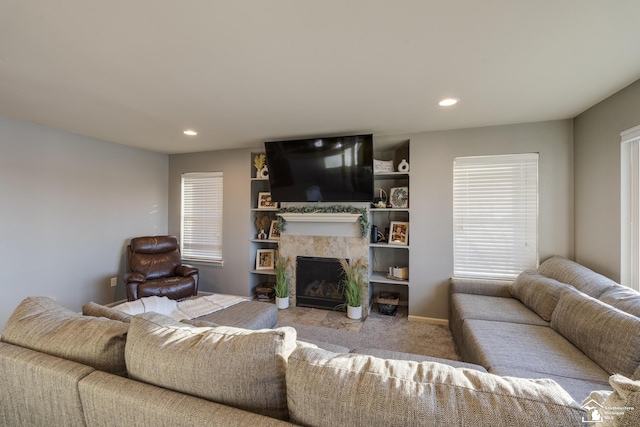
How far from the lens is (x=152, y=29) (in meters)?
1.44

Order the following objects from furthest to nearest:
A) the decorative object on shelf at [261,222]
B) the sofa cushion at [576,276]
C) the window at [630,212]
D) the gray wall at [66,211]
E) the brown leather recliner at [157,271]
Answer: the decorative object on shelf at [261,222] < the brown leather recliner at [157,271] < the gray wall at [66,211] < the window at [630,212] < the sofa cushion at [576,276]

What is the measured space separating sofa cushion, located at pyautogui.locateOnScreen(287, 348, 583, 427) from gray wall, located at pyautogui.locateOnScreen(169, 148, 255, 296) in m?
3.50

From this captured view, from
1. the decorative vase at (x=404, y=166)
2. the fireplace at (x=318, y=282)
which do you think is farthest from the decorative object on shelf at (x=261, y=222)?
the decorative vase at (x=404, y=166)

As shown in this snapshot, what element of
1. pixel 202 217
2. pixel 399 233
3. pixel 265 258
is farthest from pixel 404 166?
pixel 202 217

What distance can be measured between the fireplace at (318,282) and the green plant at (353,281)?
0.39ft

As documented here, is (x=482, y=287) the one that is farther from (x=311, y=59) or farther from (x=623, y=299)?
(x=311, y=59)

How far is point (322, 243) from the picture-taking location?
3.74m

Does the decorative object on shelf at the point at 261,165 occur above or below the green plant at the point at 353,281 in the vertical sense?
above

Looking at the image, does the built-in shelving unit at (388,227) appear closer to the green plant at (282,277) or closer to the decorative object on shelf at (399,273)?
the decorative object on shelf at (399,273)

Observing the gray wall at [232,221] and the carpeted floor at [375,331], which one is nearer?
the carpeted floor at [375,331]

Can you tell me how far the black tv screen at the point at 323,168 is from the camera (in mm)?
3371

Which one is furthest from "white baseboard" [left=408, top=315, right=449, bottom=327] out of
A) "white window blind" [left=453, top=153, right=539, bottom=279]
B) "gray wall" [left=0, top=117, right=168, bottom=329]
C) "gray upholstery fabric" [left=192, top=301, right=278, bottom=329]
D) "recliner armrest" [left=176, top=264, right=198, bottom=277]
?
"gray wall" [left=0, top=117, right=168, bottom=329]

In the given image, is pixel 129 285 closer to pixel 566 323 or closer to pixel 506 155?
pixel 566 323

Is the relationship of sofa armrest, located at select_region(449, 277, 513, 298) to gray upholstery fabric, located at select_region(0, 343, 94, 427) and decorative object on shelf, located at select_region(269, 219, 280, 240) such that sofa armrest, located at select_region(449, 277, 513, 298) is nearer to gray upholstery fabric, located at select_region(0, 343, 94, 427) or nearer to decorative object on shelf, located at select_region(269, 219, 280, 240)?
decorative object on shelf, located at select_region(269, 219, 280, 240)
